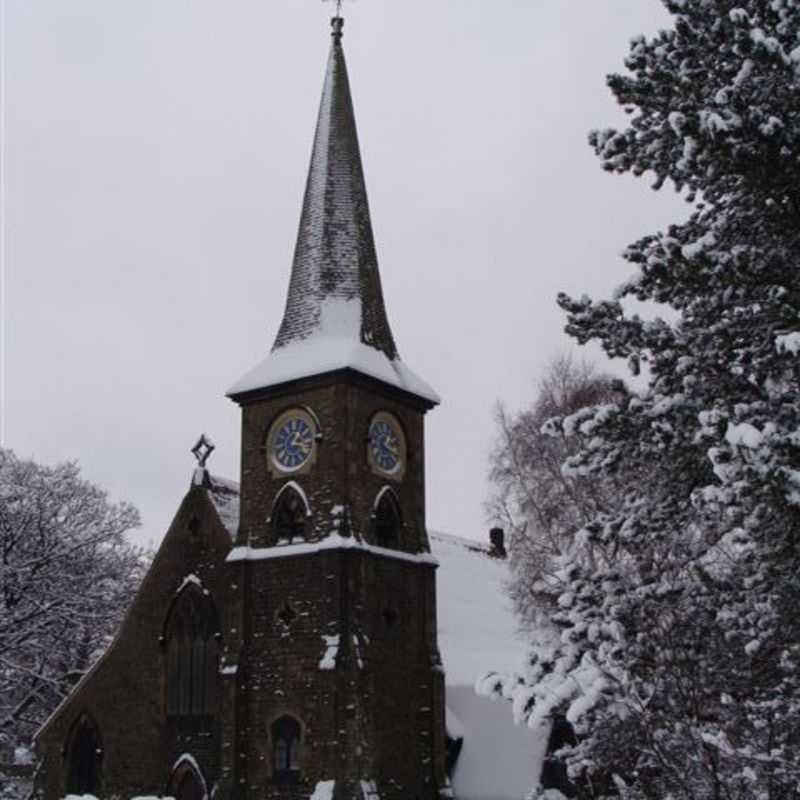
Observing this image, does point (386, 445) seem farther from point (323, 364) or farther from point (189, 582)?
point (189, 582)

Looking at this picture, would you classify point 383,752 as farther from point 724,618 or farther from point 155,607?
point 724,618

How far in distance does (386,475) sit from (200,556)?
15.6 ft

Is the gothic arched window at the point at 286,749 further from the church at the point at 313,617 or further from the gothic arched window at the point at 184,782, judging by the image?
the gothic arched window at the point at 184,782

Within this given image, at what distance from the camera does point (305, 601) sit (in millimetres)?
22266

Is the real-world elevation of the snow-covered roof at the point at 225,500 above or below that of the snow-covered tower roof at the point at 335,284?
below

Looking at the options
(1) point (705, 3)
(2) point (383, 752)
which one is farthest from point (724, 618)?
(2) point (383, 752)

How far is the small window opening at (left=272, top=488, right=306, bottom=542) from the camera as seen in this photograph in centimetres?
2317

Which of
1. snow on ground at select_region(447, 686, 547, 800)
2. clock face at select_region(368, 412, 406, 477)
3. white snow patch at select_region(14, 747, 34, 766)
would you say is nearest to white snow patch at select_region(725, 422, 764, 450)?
snow on ground at select_region(447, 686, 547, 800)

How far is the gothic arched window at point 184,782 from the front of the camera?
2355 centimetres

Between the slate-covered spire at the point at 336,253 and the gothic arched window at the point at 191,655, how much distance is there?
6217mm

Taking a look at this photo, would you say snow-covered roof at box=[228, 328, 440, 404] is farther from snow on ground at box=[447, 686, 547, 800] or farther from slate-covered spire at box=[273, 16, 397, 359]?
snow on ground at box=[447, 686, 547, 800]

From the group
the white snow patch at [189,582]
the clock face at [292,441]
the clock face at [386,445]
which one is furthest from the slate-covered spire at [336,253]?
the white snow patch at [189,582]

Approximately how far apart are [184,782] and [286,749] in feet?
11.4

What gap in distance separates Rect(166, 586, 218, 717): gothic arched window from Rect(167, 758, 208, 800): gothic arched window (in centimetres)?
108
